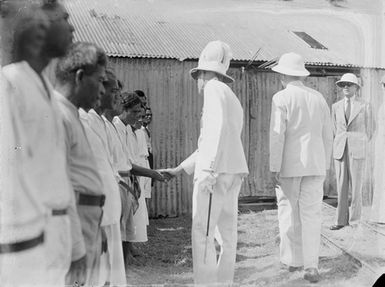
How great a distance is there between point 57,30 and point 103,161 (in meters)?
0.53

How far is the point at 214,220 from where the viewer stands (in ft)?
9.11

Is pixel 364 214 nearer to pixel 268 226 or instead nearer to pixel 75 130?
pixel 268 226

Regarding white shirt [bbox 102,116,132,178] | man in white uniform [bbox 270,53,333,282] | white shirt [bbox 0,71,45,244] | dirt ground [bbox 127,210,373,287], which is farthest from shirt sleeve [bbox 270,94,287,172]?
white shirt [bbox 0,71,45,244]

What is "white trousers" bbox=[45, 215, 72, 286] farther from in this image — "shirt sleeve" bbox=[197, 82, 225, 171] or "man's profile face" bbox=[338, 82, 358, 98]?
"man's profile face" bbox=[338, 82, 358, 98]

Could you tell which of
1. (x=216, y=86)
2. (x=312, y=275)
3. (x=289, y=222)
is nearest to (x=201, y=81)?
(x=216, y=86)

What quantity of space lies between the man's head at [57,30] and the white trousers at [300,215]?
1.66 m

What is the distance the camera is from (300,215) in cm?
312

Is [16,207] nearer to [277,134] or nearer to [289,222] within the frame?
[277,134]

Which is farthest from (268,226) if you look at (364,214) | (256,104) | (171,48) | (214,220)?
(171,48)

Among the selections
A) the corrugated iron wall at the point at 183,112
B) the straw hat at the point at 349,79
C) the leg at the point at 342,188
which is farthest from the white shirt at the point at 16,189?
the leg at the point at 342,188

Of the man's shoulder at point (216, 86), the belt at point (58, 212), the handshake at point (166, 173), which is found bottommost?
the handshake at point (166, 173)

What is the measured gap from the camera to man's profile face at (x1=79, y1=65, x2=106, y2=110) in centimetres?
183

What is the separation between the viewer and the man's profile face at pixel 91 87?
6.02 ft

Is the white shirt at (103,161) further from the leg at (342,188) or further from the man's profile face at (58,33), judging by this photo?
the leg at (342,188)
